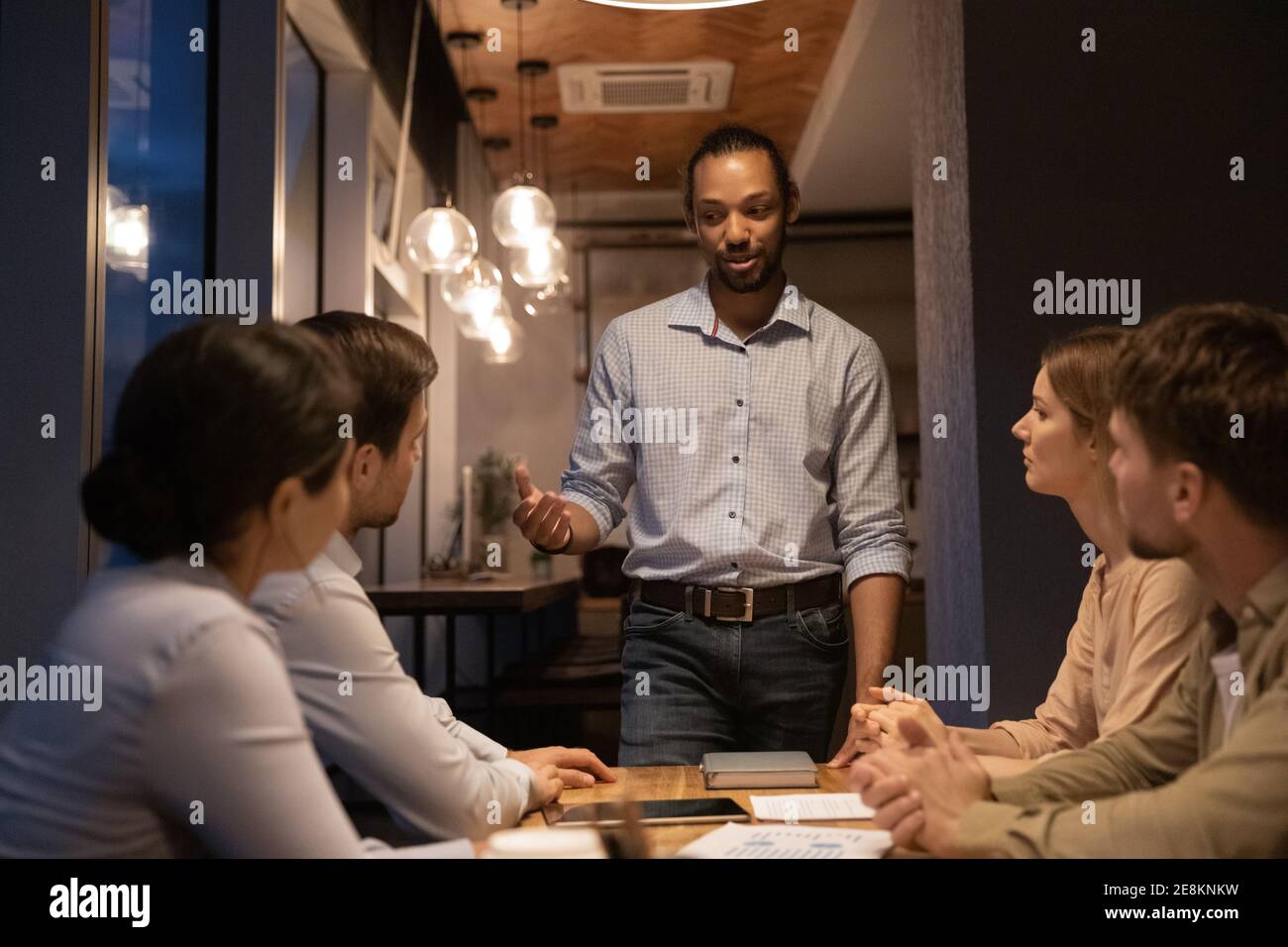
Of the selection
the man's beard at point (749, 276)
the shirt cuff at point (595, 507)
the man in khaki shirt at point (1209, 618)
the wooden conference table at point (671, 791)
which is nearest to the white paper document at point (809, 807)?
the wooden conference table at point (671, 791)

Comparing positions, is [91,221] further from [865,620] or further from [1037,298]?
[1037,298]

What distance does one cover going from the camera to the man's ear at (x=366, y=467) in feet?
4.84

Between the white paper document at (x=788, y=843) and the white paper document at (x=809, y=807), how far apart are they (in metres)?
0.05

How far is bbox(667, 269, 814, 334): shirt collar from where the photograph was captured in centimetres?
226

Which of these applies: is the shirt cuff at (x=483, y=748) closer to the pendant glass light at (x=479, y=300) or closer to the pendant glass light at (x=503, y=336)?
the pendant glass light at (x=479, y=300)

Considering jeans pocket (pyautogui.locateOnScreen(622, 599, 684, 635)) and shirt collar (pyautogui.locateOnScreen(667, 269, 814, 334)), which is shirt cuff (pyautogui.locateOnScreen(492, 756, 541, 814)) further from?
shirt collar (pyautogui.locateOnScreen(667, 269, 814, 334))

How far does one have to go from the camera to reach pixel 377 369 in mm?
1501

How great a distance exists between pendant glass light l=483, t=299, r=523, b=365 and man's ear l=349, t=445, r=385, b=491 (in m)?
3.81

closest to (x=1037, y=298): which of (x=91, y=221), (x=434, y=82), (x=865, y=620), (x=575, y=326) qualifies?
(x=865, y=620)

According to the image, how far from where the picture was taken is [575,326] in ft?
25.7

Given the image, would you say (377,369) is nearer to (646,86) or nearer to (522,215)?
(522,215)

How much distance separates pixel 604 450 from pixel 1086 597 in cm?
95

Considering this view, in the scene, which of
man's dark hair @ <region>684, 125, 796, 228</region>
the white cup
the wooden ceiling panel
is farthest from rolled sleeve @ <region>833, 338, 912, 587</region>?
the wooden ceiling panel
